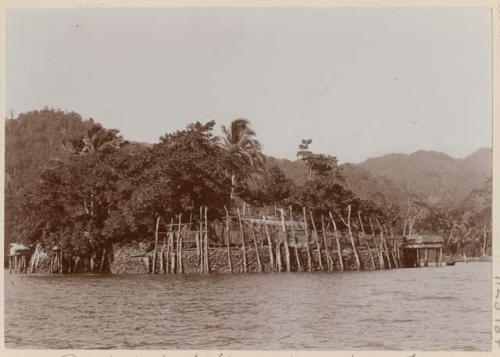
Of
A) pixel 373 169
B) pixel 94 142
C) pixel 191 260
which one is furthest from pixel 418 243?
pixel 373 169

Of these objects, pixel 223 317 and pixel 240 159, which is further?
pixel 240 159

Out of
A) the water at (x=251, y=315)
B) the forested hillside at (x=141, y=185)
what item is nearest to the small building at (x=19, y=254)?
the forested hillside at (x=141, y=185)

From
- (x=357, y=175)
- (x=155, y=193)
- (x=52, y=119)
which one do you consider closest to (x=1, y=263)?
(x=155, y=193)

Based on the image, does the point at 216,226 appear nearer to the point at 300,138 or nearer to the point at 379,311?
the point at 300,138

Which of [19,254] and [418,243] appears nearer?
[19,254]

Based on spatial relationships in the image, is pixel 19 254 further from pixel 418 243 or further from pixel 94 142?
pixel 418 243

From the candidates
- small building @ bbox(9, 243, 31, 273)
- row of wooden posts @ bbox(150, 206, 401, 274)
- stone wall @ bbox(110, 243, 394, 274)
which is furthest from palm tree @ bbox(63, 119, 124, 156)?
stone wall @ bbox(110, 243, 394, 274)

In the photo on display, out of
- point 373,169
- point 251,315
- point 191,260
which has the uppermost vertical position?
point 373,169
